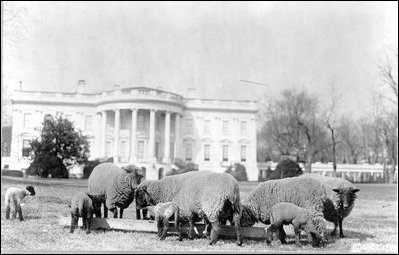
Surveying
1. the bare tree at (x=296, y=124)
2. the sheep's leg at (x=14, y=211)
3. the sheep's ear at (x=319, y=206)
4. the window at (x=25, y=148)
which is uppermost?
the bare tree at (x=296, y=124)

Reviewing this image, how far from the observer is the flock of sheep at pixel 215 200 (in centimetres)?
995

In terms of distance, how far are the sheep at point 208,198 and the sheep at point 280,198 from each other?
71 centimetres

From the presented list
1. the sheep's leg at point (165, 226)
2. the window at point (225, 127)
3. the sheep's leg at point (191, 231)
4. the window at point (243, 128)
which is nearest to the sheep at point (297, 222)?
the sheep's leg at point (191, 231)

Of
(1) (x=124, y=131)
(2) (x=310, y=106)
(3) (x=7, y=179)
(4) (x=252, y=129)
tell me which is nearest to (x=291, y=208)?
(3) (x=7, y=179)

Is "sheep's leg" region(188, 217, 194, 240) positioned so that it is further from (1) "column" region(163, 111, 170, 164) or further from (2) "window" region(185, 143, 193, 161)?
(2) "window" region(185, 143, 193, 161)

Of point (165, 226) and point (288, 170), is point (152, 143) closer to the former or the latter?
point (288, 170)

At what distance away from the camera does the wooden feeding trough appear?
34.0ft

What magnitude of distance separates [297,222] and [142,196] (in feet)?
12.9

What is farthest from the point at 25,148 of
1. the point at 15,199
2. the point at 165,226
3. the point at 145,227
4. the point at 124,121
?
the point at 124,121

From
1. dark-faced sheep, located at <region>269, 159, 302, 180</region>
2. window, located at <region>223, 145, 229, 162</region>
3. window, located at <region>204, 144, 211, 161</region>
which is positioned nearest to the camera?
dark-faced sheep, located at <region>269, 159, 302, 180</region>

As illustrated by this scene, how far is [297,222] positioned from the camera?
32.2 ft

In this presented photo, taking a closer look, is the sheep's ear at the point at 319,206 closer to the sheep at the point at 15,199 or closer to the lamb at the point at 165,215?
the lamb at the point at 165,215

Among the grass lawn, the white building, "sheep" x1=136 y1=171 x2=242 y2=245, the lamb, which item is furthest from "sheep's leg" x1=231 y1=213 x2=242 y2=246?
the white building

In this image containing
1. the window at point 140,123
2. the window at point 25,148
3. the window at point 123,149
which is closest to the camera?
the window at point 25,148
